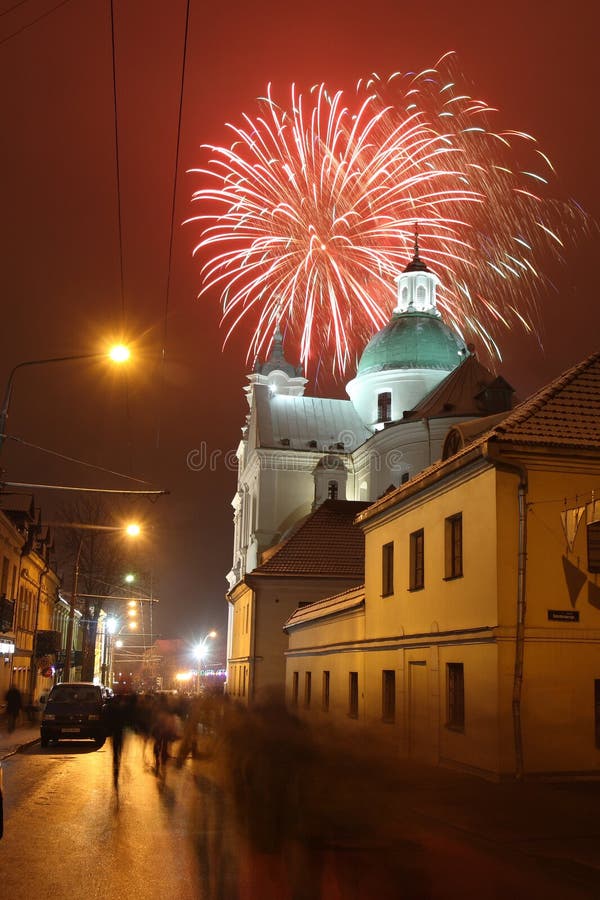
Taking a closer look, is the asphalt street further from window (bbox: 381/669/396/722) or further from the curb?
the curb

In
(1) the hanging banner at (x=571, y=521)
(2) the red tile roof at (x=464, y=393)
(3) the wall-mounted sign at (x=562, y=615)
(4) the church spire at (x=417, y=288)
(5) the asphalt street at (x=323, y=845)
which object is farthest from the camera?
(4) the church spire at (x=417, y=288)

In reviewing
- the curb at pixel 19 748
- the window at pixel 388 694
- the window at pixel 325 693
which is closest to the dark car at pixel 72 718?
the curb at pixel 19 748

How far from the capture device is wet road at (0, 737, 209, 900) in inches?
304

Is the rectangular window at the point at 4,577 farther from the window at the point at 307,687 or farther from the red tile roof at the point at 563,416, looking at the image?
the red tile roof at the point at 563,416

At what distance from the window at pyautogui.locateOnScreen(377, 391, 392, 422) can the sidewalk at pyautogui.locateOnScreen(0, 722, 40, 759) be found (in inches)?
1229

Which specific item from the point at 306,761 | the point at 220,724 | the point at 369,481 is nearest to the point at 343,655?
the point at 220,724

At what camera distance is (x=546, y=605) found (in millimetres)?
15531

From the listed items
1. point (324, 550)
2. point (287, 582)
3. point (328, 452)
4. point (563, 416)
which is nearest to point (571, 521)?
point (563, 416)

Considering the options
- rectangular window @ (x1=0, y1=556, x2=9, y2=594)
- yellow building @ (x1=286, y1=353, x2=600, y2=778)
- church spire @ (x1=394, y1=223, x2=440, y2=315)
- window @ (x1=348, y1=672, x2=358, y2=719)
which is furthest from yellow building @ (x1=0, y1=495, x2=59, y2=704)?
church spire @ (x1=394, y1=223, x2=440, y2=315)

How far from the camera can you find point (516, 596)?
1534cm

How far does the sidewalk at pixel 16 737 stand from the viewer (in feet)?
73.4

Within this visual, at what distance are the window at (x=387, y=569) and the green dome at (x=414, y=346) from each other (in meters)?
36.8

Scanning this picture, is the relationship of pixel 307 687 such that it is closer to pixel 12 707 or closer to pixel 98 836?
pixel 12 707

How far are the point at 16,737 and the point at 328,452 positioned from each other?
3702 centimetres
